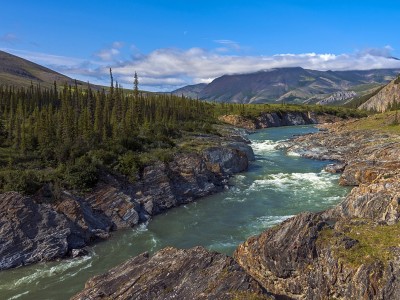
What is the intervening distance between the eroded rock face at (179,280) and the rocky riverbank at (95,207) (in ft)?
54.9

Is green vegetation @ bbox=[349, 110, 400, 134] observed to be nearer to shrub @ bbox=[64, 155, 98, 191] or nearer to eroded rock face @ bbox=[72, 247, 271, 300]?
shrub @ bbox=[64, 155, 98, 191]

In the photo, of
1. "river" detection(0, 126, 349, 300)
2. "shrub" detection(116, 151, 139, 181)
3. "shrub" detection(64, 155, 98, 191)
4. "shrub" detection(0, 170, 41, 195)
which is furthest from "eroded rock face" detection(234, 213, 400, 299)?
"shrub" detection(116, 151, 139, 181)

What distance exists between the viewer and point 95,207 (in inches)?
1854

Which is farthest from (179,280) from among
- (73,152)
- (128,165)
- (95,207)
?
(73,152)

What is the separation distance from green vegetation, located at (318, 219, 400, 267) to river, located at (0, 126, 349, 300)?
43.5ft

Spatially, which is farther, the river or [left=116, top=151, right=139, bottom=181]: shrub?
[left=116, top=151, right=139, bottom=181]: shrub

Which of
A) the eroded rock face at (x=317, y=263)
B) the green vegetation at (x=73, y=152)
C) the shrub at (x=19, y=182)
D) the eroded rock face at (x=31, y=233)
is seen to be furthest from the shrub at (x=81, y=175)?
the eroded rock face at (x=317, y=263)

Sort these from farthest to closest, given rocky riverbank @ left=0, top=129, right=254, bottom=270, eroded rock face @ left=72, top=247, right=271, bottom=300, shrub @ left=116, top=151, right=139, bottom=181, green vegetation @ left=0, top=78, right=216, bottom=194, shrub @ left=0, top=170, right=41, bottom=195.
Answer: shrub @ left=116, top=151, right=139, bottom=181, green vegetation @ left=0, top=78, right=216, bottom=194, shrub @ left=0, top=170, right=41, bottom=195, rocky riverbank @ left=0, top=129, right=254, bottom=270, eroded rock face @ left=72, top=247, right=271, bottom=300

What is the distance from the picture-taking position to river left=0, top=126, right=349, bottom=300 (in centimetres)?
3334

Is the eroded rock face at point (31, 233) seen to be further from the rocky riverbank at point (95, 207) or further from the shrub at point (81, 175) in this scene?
the shrub at point (81, 175)

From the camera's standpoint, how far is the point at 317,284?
24.3 metres

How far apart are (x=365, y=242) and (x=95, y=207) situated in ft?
105

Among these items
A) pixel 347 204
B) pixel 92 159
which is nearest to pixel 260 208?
pixel 347 204

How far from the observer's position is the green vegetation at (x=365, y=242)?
23266 mm
